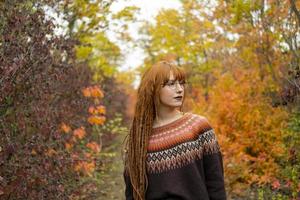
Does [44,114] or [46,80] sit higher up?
[46,80]

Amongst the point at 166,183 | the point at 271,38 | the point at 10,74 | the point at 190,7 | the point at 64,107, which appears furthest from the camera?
the point at 190,7

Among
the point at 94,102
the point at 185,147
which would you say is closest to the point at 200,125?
the point at 185,147

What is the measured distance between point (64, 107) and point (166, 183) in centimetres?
440

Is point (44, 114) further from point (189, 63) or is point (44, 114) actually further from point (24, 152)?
point (189, 63)

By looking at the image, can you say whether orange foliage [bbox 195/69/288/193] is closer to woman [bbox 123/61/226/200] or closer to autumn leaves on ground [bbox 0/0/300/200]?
autumn leaves on ground [bbox 0/0/300/200]

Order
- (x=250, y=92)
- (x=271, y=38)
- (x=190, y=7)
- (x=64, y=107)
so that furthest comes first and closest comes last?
(x=190, y=7) < (x=250, y=92) < (x=271, y=38) < (x=64, y=107)

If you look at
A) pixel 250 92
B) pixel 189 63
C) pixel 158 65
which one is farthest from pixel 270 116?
pixel 189 63

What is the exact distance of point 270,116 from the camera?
A: 8.09 m

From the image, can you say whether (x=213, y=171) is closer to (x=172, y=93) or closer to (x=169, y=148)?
(x=169, y=148)

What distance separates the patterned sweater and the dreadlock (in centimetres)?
6

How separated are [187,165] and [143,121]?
0.43 meters

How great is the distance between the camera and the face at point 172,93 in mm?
2975

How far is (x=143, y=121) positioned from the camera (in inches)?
122

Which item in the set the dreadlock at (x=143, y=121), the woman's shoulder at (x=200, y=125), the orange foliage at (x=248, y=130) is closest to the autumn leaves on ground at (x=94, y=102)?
→ the orange foliage at (x=248, y=130)
